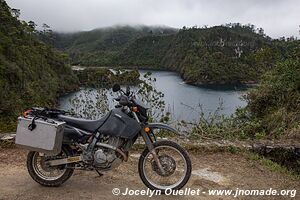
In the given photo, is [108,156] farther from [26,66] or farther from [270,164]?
[26,66]

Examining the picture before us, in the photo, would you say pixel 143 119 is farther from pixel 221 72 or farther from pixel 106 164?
pixel 221 72

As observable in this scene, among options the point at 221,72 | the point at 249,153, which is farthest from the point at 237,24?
the point at 249,153

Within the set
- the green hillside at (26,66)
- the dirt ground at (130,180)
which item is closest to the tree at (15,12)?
the green hillside at (26,66)

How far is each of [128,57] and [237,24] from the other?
53.1m

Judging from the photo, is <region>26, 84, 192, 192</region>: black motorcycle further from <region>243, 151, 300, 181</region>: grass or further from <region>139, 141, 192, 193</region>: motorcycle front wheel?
<region>243, 151, 300, 181</region>: grass

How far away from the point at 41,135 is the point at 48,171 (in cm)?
57

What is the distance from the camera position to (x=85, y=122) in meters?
3.61

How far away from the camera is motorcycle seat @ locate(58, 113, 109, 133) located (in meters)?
3.57

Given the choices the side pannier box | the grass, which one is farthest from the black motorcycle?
the grass

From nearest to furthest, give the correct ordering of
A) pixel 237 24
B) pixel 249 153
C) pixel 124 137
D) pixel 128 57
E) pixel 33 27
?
1. pixel 124 137
2. pixel 249 153
3. pixel 33 27
4. pixel 128 57
5. pixel 237 24

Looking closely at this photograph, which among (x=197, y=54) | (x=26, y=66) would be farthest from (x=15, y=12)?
(x=197, y=54)

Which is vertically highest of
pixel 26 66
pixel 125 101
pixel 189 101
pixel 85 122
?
pixel 125 101

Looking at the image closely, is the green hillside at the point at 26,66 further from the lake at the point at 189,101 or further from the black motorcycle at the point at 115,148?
the black motorcycle at the point at 115,148

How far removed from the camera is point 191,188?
151 inches
